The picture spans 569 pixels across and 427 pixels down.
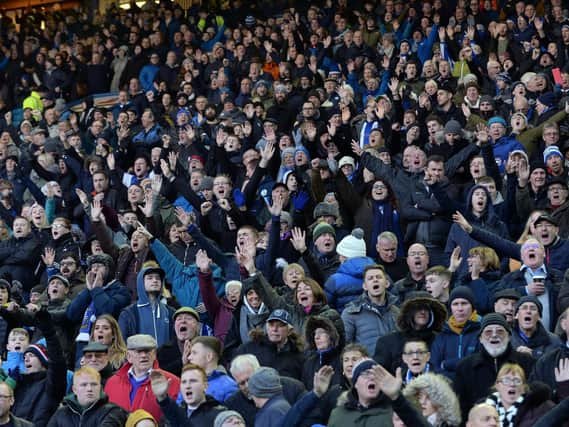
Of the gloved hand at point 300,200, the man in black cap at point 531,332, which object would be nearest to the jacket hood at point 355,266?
the man in black cap at point 531,332

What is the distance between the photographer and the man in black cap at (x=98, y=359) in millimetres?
10773

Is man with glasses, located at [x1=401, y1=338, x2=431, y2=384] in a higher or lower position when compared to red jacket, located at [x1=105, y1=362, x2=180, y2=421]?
higher

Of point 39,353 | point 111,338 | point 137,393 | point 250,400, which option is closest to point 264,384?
point 250,400

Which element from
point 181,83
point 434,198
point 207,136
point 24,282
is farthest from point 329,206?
point 181,83

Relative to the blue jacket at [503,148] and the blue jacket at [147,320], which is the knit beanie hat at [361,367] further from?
the blue jacket at [503,148]

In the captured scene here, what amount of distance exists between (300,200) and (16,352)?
4.31 meters

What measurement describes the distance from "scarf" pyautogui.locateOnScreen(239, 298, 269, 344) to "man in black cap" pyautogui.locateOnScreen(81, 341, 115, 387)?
3.75 ft

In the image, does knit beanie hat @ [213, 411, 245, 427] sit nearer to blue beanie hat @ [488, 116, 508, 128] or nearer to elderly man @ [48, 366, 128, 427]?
elderly man @ [48, 366, 128, 427]

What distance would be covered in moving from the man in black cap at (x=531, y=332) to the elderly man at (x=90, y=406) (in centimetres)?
273

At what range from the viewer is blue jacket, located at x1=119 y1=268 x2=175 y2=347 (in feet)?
39.9

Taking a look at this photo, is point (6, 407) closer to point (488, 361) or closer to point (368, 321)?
point (368, 321)

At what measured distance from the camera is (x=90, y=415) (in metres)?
9.81

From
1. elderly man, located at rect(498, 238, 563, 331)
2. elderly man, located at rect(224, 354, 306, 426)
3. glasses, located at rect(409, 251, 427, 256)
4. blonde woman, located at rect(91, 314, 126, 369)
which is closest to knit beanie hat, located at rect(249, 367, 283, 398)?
elderly man, located at rect(224, 354, 306, 426)

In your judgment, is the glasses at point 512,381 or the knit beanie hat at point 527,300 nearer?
the glasses at point 512,381
